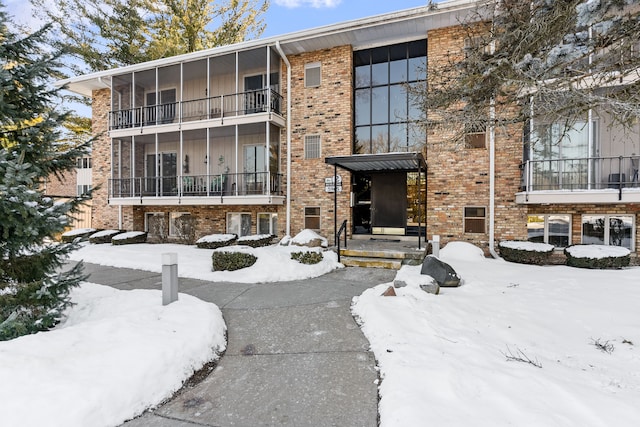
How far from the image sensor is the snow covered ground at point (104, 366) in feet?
8.21

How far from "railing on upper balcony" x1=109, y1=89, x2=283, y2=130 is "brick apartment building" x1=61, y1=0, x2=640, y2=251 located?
2.5 inches

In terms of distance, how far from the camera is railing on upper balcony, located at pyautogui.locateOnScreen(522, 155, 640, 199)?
336 inches

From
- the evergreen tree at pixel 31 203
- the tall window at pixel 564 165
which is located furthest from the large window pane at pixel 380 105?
the evergreen tree at pixel 31 203

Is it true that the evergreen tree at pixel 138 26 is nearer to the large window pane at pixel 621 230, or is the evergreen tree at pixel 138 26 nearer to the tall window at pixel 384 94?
the tall window at pixel 384 94

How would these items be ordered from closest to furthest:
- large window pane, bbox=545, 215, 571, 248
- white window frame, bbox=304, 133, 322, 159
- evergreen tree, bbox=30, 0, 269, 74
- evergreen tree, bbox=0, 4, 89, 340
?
1. evergreen tree, bbox=0, 4, 89, 340
2. large window pane, bbox=545, 215, 571, 248
3. white window frame, bbox=304, 133, 322, 159
4. evergreen tree, bbox=30, 0, 269, 74

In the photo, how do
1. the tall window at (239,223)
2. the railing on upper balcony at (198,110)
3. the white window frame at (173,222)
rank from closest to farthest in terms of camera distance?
the railing on upper balcony at (198,110)
the tall window at (239,223)
the white window frame at (173,222)

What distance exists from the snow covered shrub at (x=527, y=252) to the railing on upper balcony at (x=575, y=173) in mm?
1605

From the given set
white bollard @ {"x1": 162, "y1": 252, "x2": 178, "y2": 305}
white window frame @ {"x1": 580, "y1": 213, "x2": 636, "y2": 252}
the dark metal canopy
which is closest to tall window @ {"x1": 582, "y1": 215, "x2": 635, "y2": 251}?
white window frame @ {"x1": 580, "y1": 213, "x2": 636, "y2": 252}

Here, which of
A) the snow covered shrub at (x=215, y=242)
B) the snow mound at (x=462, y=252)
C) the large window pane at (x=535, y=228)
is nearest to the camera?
the snow mound at (x=462, y=252)

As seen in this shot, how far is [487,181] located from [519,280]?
3994mm

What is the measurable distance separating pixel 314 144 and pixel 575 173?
809cm

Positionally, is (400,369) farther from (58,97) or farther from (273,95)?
(273,95)

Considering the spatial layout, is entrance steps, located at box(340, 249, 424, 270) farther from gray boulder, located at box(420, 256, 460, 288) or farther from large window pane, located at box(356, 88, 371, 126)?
large window pane, located at box(356, 88, 371, 126)

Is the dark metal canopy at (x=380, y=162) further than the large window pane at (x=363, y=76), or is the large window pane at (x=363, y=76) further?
the large window pane at (x=363, y=76)
